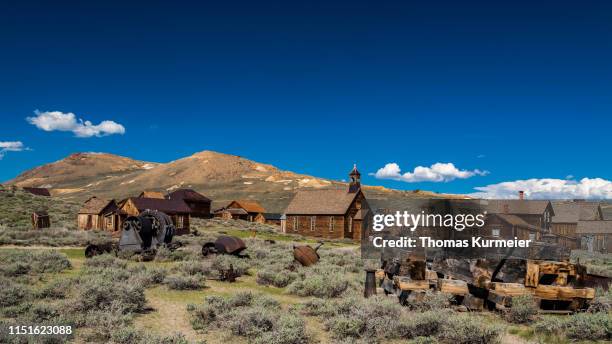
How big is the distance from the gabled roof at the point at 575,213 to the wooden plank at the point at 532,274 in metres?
53.5

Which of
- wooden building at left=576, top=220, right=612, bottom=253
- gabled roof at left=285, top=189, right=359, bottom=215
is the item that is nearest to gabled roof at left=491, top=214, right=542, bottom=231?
wooden building at left=576, top=220, right=612, bottom=253

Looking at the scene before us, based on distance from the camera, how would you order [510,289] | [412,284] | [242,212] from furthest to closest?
1. [242,212]
2. [412,284]
3. [510,289]

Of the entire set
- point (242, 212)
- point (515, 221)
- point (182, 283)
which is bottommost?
point (242, 212)

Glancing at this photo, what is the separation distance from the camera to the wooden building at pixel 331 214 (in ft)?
156

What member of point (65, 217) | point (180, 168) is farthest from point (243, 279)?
point (180, 168)

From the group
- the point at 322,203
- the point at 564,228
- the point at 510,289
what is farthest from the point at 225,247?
the point at 564,228

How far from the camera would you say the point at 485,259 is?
1095 cm

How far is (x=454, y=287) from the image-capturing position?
10555 millimetres

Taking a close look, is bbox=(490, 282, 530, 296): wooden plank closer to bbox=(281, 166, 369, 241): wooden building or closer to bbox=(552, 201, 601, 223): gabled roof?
bbox=(281, 166, 369, 241): wooden building

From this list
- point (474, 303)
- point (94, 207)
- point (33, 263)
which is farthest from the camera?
point (94, 207)

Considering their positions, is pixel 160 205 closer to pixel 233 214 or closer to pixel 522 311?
pixel 233 214

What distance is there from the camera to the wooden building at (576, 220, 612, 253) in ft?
163

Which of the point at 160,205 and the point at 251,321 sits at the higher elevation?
the point at 160,205

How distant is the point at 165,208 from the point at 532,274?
1357 inches
